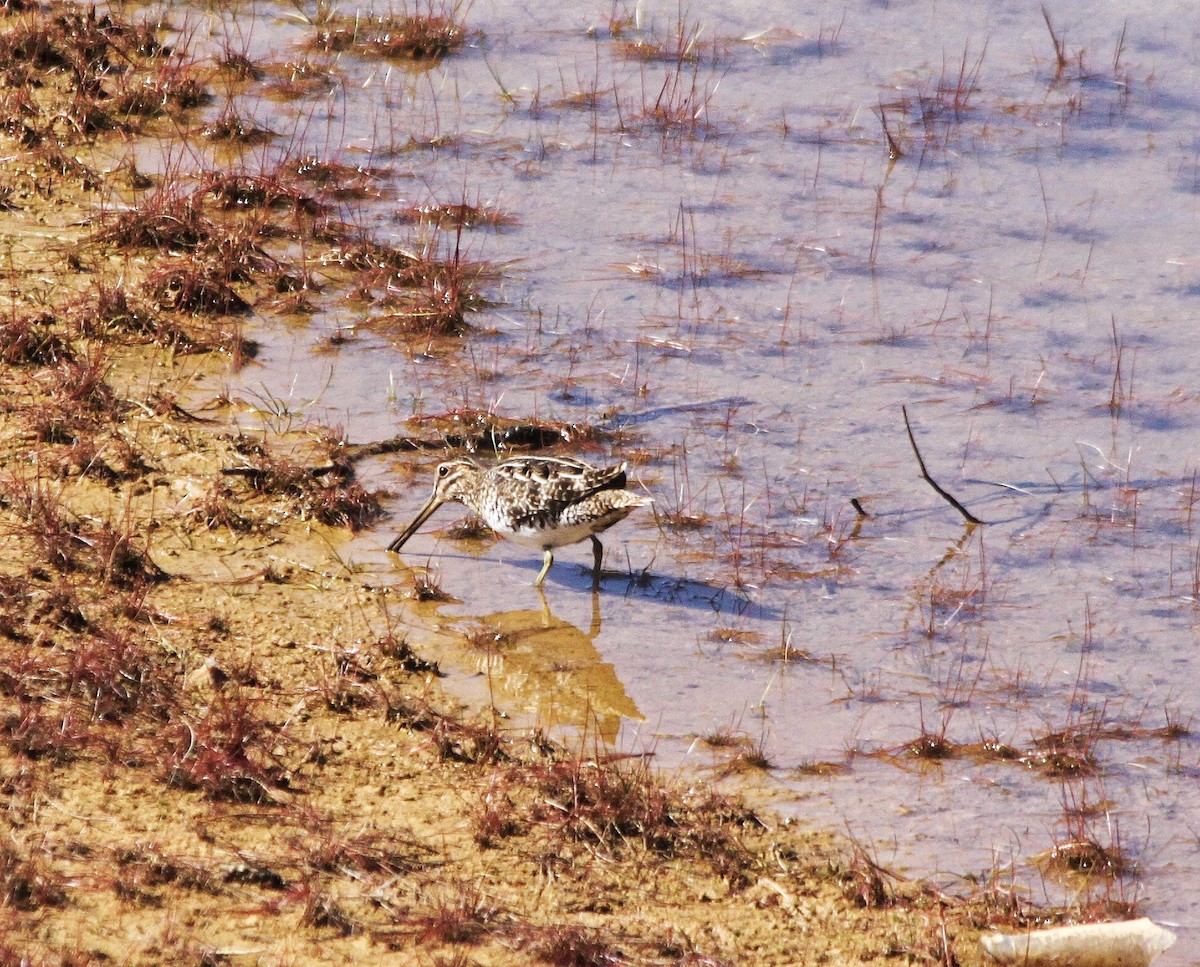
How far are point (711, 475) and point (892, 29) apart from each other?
7.11m

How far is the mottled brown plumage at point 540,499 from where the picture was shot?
7996mm

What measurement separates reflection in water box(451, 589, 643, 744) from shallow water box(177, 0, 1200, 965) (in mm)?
23

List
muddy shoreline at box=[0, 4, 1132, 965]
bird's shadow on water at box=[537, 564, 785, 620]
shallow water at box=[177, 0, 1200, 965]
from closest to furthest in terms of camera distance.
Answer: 1. muddy shoreline at box=[0, 4, 1132, 965]
2. shallow water at box=[177, 0, 1200, 965]
3. bird's shadow on water at box=[537, 564, 785, 620]

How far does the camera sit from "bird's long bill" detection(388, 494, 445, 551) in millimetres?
8391

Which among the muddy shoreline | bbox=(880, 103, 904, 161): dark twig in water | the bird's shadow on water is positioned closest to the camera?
the muddy shoreline

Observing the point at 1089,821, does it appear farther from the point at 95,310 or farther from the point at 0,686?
the point at 95,310

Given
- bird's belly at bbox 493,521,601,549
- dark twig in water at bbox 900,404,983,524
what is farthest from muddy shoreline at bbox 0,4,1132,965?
dark twig in water at bbox 900,404,983,524

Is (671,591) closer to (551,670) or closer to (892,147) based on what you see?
(551,670)

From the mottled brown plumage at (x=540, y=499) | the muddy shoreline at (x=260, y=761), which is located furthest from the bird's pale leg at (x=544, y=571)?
the muddy shoreline at (x=260, y=761)

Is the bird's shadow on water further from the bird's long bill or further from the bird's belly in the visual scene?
the bird's long bill

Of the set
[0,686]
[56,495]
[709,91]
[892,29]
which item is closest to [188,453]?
[56,495]

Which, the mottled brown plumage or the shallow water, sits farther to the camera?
the mottled brown plumage

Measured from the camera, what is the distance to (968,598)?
8258mm

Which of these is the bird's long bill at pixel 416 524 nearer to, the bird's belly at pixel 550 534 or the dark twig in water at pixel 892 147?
the bird's belly at pixel 550 534
